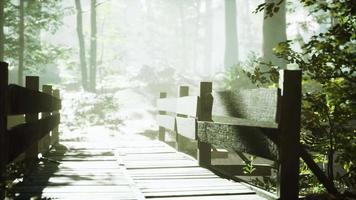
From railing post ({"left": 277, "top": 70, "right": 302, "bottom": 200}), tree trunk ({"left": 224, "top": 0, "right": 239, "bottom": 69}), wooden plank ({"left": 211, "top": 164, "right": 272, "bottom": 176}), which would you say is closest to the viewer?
railing post ({"left": 277, "top": 70, "right": 302, "bottom": 200})

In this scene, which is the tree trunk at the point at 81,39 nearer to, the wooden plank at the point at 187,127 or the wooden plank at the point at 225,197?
the wooden plank at the point at 187,127

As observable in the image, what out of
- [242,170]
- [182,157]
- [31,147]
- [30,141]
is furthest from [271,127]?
[31,147]

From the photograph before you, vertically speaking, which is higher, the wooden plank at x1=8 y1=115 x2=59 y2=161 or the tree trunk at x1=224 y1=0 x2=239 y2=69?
the tree trunk at x1=224 y1=0 x2=239 y2=69

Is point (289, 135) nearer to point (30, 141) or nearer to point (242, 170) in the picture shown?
point (30, 141)

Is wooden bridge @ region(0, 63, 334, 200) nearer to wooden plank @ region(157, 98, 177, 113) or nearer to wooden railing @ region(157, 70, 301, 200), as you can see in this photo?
wooden railing @ region(157, 70, 301, 200)

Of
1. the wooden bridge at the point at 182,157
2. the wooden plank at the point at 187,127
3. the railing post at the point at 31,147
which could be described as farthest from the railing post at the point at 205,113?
the railing post at the point at 31,147

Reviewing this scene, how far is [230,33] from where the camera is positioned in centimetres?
4197

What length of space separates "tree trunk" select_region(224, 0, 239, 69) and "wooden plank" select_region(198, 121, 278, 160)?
35.2m

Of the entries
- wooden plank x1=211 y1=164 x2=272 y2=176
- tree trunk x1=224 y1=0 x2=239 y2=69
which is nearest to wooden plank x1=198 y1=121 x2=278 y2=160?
wooden plank x1=211 y1=164 x2=272 y2=176

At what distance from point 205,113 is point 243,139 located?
2180 mm

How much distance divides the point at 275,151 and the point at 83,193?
208 centimetres

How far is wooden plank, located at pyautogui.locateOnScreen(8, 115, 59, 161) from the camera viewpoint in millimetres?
4344

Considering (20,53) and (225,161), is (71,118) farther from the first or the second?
(225,161)

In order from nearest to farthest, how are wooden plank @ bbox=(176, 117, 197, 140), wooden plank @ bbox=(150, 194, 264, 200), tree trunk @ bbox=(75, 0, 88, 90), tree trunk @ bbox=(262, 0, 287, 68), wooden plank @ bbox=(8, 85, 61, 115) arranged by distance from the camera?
wooden plank @ bbox=(8, 85, 61, 115) < wooden plank @ bbox=(150, 194, 264, 200) < wooden plank @ bbox=(176, 117, 197, 140) < tree trunk @ bbox=(262, 0, 287, 68) < tree trunk @ bbox=(75, 0, 88, 90)
